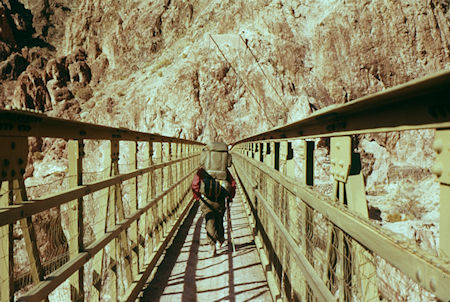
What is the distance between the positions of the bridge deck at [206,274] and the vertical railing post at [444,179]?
11.4 feet

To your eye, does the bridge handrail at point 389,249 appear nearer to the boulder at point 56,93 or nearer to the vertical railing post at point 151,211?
the vertical railing post at point 151,211

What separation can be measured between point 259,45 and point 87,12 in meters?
31.9

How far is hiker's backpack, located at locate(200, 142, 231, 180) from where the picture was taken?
6082 mm

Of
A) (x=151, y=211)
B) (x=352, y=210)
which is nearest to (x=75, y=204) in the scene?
(x=352, y=210)

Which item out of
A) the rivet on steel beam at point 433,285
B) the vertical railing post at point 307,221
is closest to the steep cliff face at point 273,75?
the vertical railing post at point 307,221

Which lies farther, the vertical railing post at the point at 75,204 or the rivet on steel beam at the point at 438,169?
the vertical railing post at the point at 75,204

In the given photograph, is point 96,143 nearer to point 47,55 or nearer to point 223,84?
point 223,84

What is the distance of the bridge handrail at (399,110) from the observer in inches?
38.0

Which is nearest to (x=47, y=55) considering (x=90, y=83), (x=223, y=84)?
(x=90, y=83)

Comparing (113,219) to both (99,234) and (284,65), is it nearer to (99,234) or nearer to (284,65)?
(99,234)

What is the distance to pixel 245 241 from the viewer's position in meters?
6.51

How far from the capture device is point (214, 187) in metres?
6.01

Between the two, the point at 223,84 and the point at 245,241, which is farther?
the point at 223,84

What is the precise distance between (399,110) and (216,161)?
4.95 m
